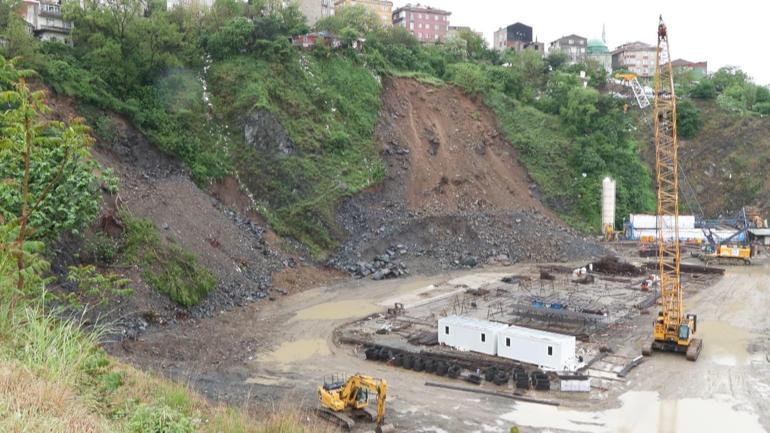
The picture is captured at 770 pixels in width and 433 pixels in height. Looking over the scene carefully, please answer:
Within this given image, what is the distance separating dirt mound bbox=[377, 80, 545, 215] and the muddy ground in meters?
14.2

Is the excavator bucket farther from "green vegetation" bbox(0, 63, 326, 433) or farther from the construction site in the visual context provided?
"green vegetation" bbox(0, 63, 326, 433)

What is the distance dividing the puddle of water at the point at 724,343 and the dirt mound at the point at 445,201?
14.8m

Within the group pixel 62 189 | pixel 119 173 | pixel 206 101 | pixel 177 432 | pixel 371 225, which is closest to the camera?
pixel 177 432

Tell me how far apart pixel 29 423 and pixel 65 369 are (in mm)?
1650

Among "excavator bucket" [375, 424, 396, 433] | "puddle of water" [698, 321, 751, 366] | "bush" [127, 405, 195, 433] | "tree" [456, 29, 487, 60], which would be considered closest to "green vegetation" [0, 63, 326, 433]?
"bush" [127, 405, 195, 433]

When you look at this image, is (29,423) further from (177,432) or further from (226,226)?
(226,226)

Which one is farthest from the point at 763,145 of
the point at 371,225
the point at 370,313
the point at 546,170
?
the point at 370,313

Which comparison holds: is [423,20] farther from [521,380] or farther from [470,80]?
[521,380]

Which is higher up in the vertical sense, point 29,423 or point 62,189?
point 62,189

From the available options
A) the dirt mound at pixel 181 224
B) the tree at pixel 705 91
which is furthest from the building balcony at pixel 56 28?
the tree at pixel 705 91

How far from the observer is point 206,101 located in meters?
41.4

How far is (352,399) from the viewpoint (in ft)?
54.1

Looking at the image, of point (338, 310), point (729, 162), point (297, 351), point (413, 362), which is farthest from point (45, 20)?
point (729, 162)

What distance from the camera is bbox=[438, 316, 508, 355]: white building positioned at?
869 inches
